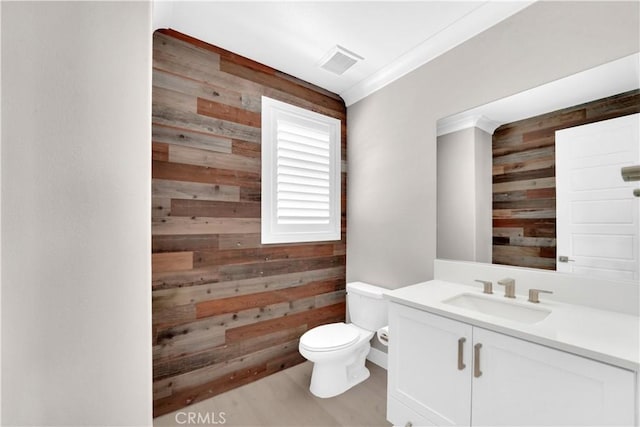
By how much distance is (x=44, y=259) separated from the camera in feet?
1.40

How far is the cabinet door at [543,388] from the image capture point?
0.85m

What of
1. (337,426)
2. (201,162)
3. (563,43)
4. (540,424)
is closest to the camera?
(540,424)

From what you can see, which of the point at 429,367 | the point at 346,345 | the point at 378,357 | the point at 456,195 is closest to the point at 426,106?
the point at 456,195

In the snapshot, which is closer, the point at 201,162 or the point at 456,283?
the point at 456,283

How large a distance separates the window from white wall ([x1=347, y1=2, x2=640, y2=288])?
225mm

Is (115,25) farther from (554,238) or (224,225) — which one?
(554,238)

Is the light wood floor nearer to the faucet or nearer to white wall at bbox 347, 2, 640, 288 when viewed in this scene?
white wall at bbox 347, 2, 640, 288

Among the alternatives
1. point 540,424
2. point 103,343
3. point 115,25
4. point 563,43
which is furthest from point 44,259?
point 563,43

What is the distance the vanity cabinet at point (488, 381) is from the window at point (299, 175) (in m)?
1.12

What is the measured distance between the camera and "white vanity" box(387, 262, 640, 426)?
88 centimetres

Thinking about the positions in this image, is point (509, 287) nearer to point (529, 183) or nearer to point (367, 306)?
point (529, 183)

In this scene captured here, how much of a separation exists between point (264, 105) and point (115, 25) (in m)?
1.74

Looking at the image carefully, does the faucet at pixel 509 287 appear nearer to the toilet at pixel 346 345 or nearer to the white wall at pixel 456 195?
the white wall at pixel 456 195

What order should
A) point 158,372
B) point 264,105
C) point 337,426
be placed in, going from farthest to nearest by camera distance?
point 264,105 → point 158,372 → point 337,426
